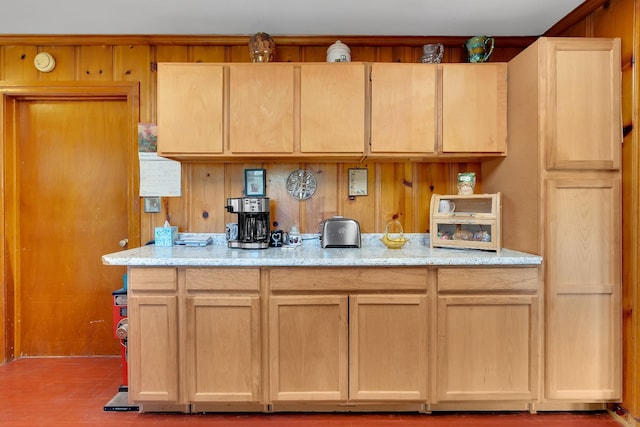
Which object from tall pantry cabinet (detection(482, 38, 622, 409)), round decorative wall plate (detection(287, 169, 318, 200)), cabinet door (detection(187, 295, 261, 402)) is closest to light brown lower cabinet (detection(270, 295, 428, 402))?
cabinet door (detection(187, 295, 261, 402))

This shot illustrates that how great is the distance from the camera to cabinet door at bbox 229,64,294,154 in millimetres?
2119

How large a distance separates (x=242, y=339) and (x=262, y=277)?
0.36m

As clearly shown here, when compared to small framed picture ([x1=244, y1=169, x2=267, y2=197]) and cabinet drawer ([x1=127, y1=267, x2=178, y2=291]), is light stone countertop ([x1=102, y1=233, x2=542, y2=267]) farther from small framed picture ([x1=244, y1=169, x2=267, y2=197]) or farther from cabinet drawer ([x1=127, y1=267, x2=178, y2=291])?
small framed picture ([x1=244, y1=169, x2=267, y2=197])

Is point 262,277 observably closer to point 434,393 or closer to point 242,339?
point 242,339

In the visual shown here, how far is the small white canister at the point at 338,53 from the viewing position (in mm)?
2238

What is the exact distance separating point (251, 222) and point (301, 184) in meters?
0.50

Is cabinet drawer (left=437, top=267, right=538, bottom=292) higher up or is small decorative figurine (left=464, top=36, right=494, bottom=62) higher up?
small decorative figurine (left=464, top=36, right=494, bottom=62)

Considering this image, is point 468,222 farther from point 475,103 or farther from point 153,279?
point 153,279

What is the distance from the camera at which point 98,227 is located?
2631 millimetres

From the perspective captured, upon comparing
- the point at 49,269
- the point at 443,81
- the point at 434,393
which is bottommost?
the point at 434,393

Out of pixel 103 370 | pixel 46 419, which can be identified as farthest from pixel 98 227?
pixel 46 419

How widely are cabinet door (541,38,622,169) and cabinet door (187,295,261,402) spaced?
1.89 metres

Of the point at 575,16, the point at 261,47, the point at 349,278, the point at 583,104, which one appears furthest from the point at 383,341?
the point at 575,16

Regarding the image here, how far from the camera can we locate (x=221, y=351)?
6.07ft
